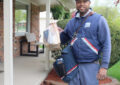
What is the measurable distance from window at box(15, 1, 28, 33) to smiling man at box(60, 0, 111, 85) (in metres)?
6.09

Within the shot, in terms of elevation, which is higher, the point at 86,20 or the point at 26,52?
the point at 86,20

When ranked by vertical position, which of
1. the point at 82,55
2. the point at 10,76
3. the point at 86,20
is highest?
the point at 86,20

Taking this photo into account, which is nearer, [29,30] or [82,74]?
[82,74]

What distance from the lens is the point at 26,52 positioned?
8922mm

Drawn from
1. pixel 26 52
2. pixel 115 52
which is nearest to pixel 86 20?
pixel 115 52

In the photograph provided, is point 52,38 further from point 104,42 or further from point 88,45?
point 104,42

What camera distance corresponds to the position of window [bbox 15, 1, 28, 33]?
7.98 m

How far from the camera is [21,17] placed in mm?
8477

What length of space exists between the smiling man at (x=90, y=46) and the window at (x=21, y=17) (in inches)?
240

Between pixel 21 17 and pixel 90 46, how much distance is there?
674cm

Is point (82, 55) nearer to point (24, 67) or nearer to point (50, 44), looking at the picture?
point (50, 44)

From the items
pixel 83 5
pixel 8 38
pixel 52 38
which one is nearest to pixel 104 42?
pixel 83 5

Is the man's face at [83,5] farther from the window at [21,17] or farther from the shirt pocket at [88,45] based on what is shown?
the window at [21,17]

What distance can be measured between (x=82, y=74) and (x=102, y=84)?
2631mm
